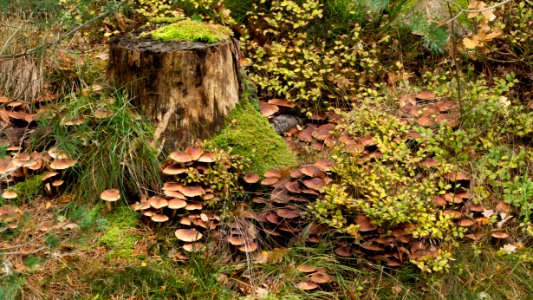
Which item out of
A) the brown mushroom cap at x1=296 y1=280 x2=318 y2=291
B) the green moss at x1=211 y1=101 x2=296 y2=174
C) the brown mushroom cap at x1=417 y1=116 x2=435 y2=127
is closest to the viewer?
the brown mushroom cap at x1=296 y1=280 x2=318 y2=291

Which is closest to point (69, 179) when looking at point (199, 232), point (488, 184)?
point (199, 232)

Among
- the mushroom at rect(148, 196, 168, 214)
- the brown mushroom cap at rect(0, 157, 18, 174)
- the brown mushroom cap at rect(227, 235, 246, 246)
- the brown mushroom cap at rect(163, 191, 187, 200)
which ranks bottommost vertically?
the brown mushroom cap at rect(227, 235, 246, 246)

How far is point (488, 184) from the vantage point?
5074 millimetres

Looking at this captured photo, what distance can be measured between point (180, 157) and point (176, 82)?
557 millimetres

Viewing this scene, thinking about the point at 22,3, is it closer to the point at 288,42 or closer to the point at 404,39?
the point at 288,42

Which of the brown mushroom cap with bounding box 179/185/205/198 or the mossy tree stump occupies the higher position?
the mossy tree stump

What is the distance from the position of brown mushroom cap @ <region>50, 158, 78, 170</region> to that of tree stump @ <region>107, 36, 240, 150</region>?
0.61m

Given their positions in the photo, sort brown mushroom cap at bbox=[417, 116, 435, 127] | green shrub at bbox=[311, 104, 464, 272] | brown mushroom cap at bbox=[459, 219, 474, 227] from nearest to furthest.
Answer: green shrub at bbox=[311, 104, 464, 272], brown mushroom cap at bbox=[459, 219, 474, 227], brown mushroom cap at bbox=[417, 116, 435, 127]

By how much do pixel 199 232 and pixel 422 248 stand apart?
Result: 4.76ft

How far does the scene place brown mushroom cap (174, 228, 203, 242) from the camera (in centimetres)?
455

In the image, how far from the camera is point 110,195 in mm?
4719

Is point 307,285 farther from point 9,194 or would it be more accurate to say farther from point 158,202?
point 9,194

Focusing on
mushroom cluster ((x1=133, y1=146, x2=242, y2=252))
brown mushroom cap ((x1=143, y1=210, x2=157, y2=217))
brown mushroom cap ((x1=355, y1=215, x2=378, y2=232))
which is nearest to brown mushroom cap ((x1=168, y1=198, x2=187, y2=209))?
mushroom cluster ((x1=133, y1=146, x2=242, y2=252))

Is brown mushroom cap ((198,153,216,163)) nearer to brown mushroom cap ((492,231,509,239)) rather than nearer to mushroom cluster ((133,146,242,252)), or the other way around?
mushroom cluster ((133,146,242,252))
